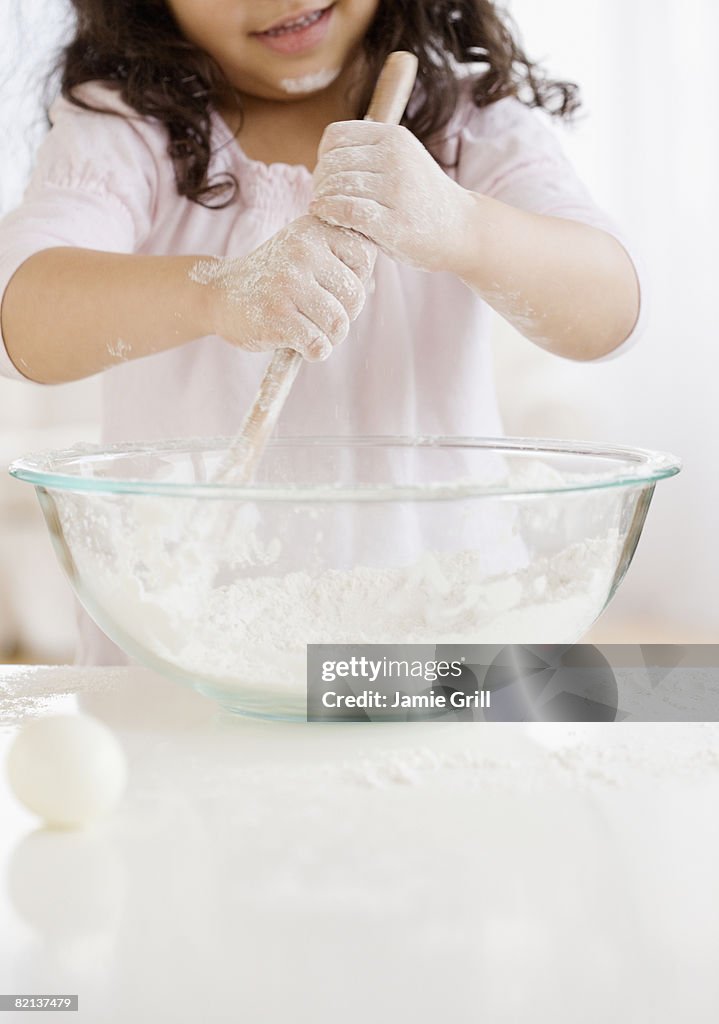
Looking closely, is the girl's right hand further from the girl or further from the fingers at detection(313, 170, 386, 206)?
the girl

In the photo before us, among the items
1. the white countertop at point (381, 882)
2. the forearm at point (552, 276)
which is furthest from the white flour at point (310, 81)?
the white countertop at point (381, 882)

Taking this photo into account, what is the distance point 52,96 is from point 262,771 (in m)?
0.90

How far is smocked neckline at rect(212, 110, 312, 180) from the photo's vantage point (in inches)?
38.1

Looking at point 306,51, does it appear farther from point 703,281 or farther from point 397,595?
point 703,281

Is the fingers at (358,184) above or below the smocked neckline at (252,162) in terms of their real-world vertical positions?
below

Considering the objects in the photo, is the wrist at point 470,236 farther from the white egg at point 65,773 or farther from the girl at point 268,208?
the white egg at point 65,773

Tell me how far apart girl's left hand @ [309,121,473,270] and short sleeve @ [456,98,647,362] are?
265 millimetres

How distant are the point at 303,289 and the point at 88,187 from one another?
375 mm

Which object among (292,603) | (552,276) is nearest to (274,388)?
(292,603)

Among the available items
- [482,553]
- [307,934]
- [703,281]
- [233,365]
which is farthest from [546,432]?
[307,934]

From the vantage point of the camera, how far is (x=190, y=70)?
95 cm

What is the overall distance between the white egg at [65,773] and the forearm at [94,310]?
0.38 m

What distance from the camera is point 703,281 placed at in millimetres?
2213

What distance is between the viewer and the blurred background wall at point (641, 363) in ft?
6.91
